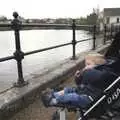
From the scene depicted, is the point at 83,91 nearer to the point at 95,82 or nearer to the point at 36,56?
the point at 95,82

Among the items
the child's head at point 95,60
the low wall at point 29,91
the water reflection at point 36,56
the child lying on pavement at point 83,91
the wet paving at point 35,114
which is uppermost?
the child's head at point 95,60

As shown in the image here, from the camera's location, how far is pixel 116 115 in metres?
2.65

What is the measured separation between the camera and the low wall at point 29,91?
2.99m

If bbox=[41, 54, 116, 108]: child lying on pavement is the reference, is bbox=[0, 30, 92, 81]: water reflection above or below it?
below

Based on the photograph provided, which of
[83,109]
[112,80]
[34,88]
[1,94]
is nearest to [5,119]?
[1,94]

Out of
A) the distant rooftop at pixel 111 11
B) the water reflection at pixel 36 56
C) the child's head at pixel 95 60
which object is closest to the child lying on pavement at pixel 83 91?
the child's head at pixel 95 60

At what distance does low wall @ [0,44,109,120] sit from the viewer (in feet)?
9.80

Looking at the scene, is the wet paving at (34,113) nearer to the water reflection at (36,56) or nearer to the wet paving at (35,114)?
the wet paving at (35,114)

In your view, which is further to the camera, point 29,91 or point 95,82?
point 29,91

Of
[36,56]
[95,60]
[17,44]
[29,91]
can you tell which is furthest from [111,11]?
[95,60]

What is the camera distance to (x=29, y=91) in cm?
340

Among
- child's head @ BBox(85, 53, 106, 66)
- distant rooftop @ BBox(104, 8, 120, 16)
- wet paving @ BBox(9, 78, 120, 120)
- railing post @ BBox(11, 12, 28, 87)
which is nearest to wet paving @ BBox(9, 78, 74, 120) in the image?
wet paving @ BBox(9, 78, 120, 120)

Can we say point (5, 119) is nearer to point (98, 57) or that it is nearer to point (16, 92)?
point (16, 92)

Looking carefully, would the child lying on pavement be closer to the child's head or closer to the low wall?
the child's head
